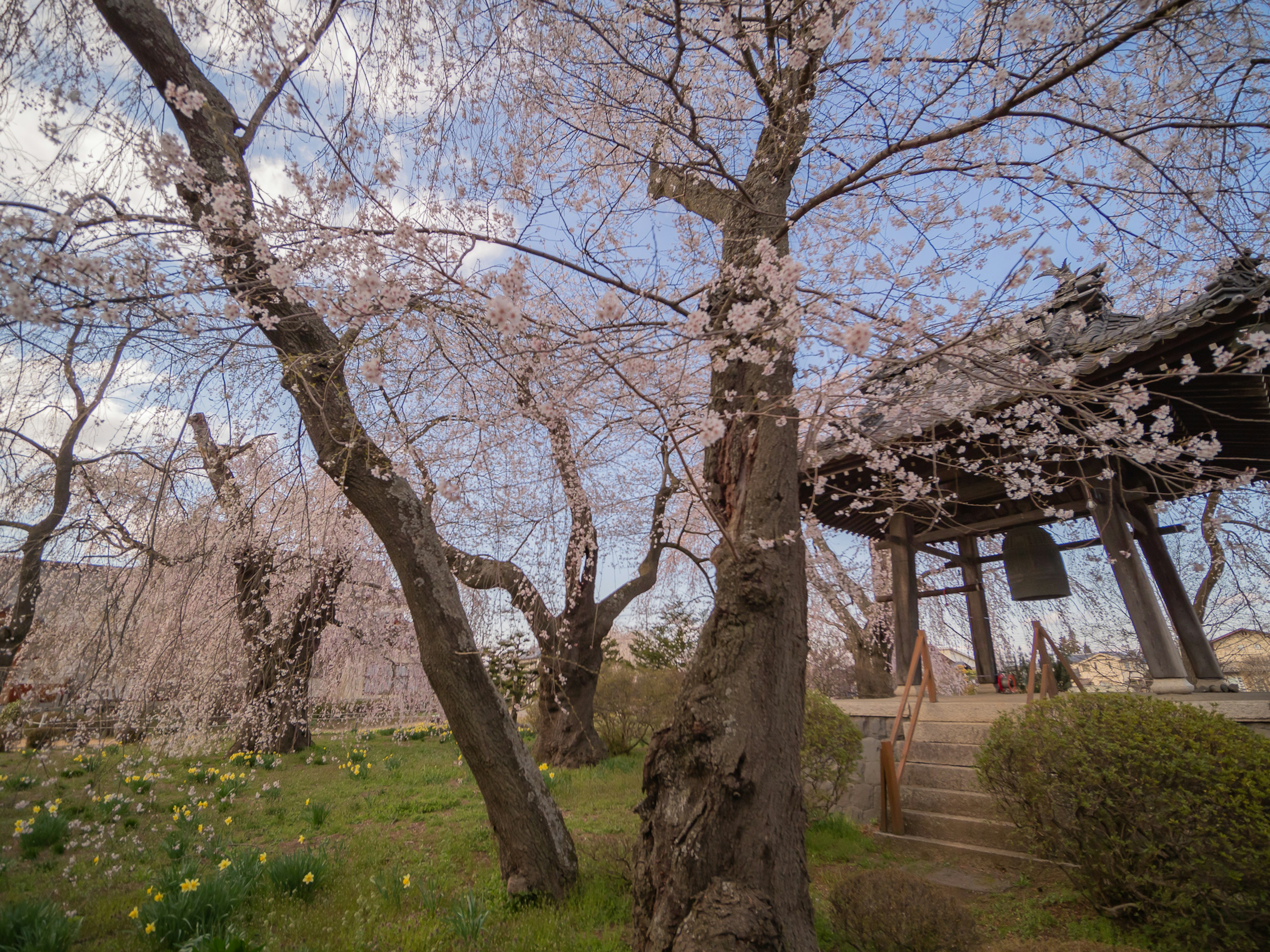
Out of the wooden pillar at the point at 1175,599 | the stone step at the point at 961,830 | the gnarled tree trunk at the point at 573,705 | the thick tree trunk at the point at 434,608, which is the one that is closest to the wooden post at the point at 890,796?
the stone step at the point at 961,830

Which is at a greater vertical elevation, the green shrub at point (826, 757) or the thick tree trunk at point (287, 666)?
the thick tree trunk at point (287, 666)

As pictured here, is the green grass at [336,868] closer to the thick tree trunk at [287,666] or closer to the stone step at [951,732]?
the thick tree trunk at [287,666]

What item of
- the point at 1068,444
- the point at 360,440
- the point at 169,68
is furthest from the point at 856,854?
the point at 169,68

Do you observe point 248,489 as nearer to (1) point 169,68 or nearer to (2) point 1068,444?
(1) point 169,68

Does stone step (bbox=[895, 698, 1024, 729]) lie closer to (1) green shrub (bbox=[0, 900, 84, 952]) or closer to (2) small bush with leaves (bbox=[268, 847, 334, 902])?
(2) small bush with leaves (bbox=[268, 847, 334, 902])

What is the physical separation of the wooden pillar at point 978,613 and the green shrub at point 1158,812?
4.38 metres

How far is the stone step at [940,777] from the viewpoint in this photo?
4.87 metres

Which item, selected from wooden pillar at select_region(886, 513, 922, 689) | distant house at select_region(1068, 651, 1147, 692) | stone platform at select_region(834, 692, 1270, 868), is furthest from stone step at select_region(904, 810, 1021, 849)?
distant house at select_region(1068, 651, 1147, 692)

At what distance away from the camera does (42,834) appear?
4191 millimetres

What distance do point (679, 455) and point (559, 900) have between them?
296 centimetres

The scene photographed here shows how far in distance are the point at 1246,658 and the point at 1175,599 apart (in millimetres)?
18028

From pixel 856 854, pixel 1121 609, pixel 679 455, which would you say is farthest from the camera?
pixel 1121 609

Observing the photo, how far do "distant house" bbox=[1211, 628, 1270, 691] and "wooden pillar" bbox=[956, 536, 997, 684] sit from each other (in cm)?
803

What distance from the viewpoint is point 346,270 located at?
2502 mm
